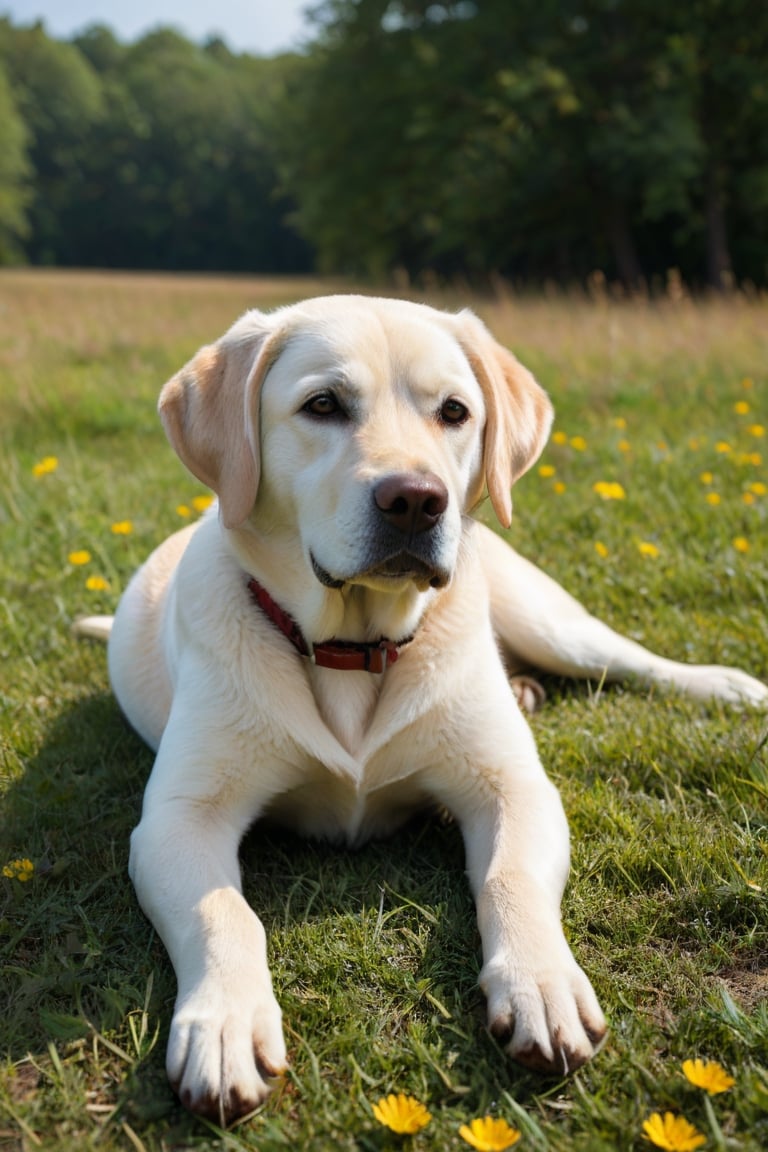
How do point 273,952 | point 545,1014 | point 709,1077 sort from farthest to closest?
point 273,952
point 545,1014
point 709,1077

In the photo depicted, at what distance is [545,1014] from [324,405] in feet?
4.86

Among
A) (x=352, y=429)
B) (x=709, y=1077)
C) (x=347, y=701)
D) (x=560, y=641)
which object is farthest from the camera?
(x=560, y=641)

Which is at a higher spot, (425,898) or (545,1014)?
(545,1014)

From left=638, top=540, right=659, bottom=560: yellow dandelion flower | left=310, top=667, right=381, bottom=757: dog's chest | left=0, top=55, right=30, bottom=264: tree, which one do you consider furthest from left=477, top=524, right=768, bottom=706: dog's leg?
left=0, top=55, right=30, bottom=264: tree

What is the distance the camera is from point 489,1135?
5.32 ft

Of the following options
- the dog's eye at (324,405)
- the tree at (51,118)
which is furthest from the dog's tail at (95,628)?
the tree at (51,118)

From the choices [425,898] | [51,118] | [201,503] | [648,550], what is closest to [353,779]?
[425,898]

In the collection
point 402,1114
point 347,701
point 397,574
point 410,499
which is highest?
point 410,499

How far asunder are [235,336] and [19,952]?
1621 millimetres

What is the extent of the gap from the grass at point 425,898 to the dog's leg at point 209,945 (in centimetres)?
7

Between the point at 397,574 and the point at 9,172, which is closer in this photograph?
the point at 397,574

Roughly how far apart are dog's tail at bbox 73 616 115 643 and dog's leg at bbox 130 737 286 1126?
1459 millimetres

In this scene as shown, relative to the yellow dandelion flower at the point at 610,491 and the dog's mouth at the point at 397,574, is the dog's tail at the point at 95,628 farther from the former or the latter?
the yellow dandelion flower at the point at 610,491

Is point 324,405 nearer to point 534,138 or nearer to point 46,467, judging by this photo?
point 46,467
